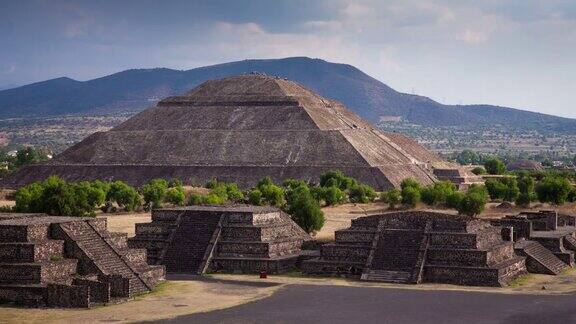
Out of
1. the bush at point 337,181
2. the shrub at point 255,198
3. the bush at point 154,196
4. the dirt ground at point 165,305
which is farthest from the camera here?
the bush at point 337,181

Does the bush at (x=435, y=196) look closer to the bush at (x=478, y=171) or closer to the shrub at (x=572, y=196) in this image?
the shrub at (x=572, y=196)

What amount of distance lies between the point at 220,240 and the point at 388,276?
1043 cm

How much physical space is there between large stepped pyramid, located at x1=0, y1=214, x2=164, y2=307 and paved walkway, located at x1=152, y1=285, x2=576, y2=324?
5.52m

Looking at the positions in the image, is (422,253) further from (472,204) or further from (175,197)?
(175,197)

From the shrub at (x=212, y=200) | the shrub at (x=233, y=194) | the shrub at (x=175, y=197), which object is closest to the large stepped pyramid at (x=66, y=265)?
the shrub at (x=212, y=200)

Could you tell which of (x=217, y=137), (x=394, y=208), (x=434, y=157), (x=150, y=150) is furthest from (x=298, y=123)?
(x=394, y=208)

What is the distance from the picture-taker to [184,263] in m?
58.8

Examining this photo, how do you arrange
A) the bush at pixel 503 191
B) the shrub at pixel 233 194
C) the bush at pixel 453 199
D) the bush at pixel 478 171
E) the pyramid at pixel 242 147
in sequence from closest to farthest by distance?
the bush at pixel 453 199 < the shrub at pixel 233 194 < the bush at pixel 503 191 < the pyramid at pixel 242 147 < the bush at pixel 478 171

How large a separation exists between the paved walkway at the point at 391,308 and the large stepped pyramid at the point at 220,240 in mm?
6808

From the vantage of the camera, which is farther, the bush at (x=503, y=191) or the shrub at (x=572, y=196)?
the bush at (x=503, y=191)

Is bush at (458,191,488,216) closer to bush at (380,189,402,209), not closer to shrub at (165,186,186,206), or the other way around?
bush at (380,189,402,209)

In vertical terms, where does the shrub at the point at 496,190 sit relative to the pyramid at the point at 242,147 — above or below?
below

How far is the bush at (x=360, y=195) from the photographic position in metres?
110

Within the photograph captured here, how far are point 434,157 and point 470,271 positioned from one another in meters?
128
